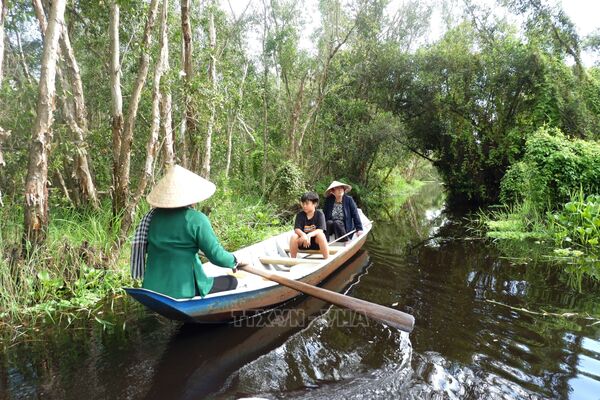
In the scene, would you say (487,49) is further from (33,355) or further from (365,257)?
(33,355)

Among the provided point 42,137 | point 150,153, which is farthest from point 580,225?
point 42,137

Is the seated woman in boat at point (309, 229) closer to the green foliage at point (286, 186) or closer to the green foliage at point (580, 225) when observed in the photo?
the green foliage at point (580, 225)

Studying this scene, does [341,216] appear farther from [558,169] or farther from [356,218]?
[558,169]

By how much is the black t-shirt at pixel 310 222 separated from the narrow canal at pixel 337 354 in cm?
109

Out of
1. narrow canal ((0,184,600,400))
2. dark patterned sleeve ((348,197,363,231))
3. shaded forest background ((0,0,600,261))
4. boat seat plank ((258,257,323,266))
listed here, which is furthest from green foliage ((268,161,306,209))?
narrow canal ((0,184,600,400))

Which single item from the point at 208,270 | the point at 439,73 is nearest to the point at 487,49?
the point at 439,73

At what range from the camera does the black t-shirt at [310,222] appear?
19.2 feet

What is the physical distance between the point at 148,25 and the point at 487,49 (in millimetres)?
13681

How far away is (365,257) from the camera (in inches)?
309

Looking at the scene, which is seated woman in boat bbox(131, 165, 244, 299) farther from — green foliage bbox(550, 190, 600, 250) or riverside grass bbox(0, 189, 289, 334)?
green foliage bbox(550, 190, 600, 250)

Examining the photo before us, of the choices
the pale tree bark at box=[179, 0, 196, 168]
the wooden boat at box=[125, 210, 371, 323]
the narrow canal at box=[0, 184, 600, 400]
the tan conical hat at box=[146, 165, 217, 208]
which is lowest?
the narrow canal at box=[0, 184, 600, 400]

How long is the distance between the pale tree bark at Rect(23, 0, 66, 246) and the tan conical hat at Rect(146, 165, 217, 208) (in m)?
1.71

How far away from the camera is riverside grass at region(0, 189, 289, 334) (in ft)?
13.4

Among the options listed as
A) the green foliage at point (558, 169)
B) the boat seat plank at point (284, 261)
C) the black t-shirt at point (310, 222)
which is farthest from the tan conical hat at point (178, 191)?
the green foliage at point (558, 169)
